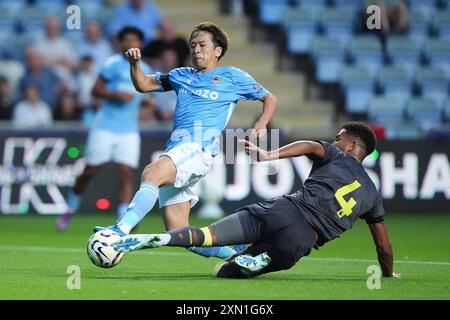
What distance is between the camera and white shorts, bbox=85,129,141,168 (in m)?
13.6

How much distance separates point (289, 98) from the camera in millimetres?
18938

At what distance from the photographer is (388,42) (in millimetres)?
19359

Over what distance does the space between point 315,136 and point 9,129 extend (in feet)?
13.9

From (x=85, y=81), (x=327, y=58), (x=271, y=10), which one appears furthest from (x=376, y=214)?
(x=271, y=10)

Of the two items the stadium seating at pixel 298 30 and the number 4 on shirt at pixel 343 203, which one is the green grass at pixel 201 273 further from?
the stadium seating at pixel 298 30

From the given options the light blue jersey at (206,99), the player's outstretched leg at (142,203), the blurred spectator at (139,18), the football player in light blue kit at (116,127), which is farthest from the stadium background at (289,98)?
the player's outstretched leg at (142,203)

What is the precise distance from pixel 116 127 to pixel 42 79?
4153 millimetres

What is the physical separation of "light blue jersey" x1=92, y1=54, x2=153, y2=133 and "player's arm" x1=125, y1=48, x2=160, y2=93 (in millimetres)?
4031

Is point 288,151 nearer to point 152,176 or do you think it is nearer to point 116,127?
point 152,176

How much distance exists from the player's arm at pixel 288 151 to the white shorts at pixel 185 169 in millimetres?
979

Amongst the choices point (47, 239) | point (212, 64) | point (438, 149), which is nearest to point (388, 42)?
point (438, 149)

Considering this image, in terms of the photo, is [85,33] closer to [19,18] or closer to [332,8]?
[19,18]

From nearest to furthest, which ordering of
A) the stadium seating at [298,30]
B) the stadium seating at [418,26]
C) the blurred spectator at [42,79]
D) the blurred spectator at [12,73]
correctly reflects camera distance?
1. the blurred spectator at [42,79]
2. the blurred spectator at [12,73]
3. the stadium seating at [298,30]
4. the stadium seating at [418,26]

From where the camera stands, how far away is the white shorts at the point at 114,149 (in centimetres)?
1360
